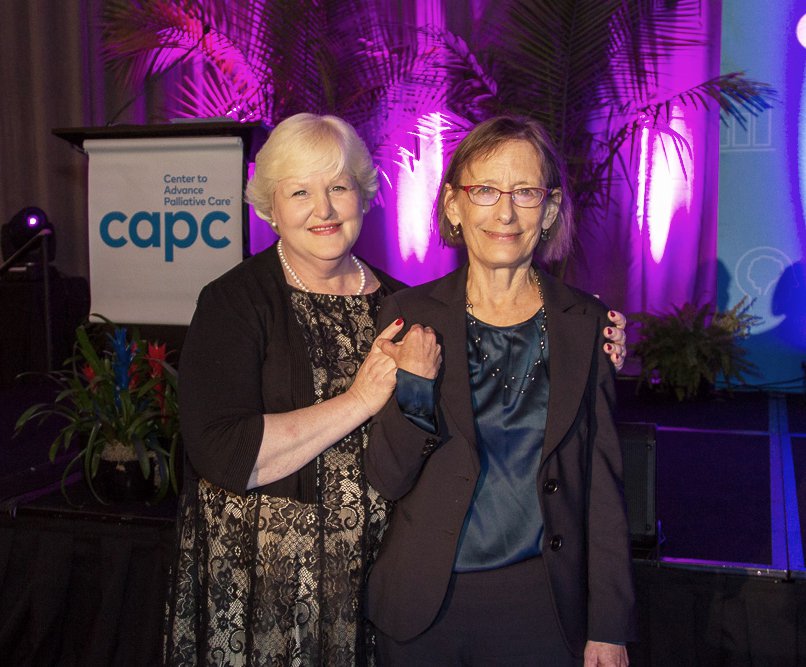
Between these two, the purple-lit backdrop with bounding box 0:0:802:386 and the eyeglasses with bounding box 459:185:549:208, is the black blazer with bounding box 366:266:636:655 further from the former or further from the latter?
the purple-lit backdrop with bounding box 0:0:802:386

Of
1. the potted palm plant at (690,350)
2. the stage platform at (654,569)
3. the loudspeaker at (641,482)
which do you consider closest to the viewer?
the stage platform at (654,569)

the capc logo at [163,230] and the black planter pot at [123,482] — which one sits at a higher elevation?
the capc logo at [163,230]

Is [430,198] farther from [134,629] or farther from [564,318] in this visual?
[564,318]

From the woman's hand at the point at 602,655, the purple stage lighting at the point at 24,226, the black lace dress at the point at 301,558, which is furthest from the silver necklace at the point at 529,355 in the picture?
the purple stage lighting at the point at 24,226

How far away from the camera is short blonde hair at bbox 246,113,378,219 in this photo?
1902 mm

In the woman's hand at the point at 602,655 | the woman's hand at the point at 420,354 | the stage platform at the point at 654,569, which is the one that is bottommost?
the stage platform at the point at 654,569

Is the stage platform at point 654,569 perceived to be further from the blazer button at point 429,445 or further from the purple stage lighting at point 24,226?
the purple stage lighting at point 24,226

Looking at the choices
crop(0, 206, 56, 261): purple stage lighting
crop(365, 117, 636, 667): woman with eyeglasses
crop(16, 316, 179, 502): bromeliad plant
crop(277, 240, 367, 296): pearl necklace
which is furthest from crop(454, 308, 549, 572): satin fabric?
crop(0, 206, 56, 261): purple stage lighting

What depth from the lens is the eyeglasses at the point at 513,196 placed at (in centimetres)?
165

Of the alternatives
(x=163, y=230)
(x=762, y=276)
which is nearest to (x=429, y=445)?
(x=163, y=230)

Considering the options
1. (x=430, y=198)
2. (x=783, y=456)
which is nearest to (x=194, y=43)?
(x=430, y=198)

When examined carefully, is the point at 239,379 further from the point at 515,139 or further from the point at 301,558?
the point at 515,139

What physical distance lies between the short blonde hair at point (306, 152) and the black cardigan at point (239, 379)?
24 centimetres

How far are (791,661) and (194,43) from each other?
5.55 meters
